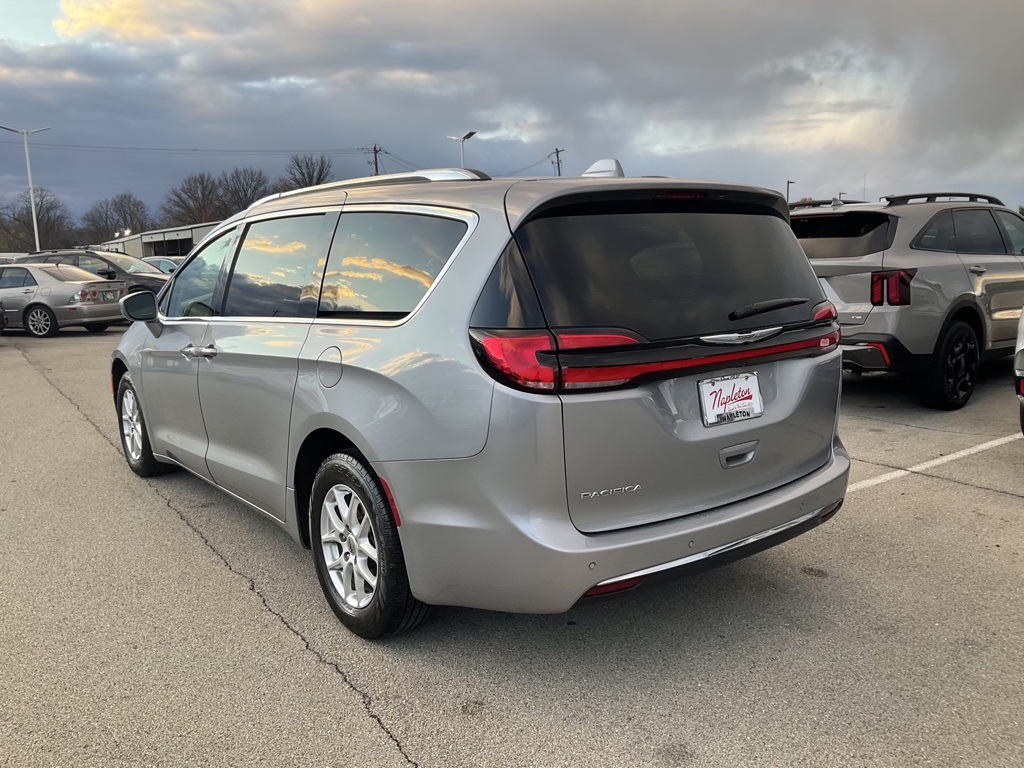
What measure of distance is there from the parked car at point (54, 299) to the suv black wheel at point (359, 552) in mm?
14127

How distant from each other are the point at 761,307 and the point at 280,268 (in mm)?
2136

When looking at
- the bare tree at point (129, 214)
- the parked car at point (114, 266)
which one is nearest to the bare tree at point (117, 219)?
the bare tree at point (129, 214)

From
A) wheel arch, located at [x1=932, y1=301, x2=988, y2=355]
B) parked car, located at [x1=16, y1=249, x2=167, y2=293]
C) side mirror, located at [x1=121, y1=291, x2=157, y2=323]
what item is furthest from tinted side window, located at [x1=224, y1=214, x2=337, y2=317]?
parked car, located at [x1=16, y1=249, x2=167, y2=293]

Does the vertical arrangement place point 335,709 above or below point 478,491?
below

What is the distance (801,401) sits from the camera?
9.78 feet

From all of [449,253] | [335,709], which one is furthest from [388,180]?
[335,709]

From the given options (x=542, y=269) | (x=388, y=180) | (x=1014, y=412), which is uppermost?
(x=388, y=180)

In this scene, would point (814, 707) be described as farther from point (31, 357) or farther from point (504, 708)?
point (31, 357)

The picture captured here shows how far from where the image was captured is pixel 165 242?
68688 millimetres

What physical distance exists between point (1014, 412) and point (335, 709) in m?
6.43

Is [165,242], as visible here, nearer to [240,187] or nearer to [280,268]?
[240,187]

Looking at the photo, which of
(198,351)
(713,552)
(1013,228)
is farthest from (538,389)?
(1013,228)

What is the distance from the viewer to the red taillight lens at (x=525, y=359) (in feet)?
7.86

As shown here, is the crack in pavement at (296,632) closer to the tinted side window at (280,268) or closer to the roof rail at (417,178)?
the tinted side window at (280,268)
